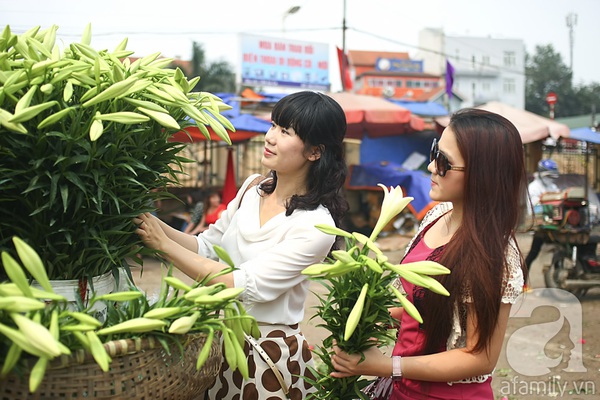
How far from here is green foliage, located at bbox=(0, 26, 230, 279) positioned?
113 centimetres

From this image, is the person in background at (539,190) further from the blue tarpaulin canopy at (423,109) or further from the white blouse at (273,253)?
the white blouse at (273,253)

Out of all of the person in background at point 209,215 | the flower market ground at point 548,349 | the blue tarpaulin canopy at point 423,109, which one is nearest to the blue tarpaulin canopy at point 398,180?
the blue tarpaulin canopy at point 423,109

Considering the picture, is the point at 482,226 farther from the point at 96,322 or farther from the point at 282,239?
A: the point at 96,322

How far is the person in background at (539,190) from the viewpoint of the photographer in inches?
276

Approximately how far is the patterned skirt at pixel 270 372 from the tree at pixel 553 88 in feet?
164

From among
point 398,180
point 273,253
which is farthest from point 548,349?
point 398,180

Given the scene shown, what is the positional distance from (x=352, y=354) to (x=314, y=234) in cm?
39

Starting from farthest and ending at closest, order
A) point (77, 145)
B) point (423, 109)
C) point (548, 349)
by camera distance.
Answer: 1. point (423, 109)
2. point (548, 349)
3. point (77, 145)

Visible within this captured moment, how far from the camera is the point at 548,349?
5117 millimetres

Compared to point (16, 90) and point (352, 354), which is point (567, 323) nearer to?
point (352, 354)

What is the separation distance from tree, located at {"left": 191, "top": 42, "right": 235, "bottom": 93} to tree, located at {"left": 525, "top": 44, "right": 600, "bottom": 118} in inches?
1014

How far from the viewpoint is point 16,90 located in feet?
3.65

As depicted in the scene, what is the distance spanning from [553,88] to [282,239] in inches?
2238

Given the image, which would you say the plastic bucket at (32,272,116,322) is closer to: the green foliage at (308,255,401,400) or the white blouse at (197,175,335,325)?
the white blouse at (197,175,335,325)
